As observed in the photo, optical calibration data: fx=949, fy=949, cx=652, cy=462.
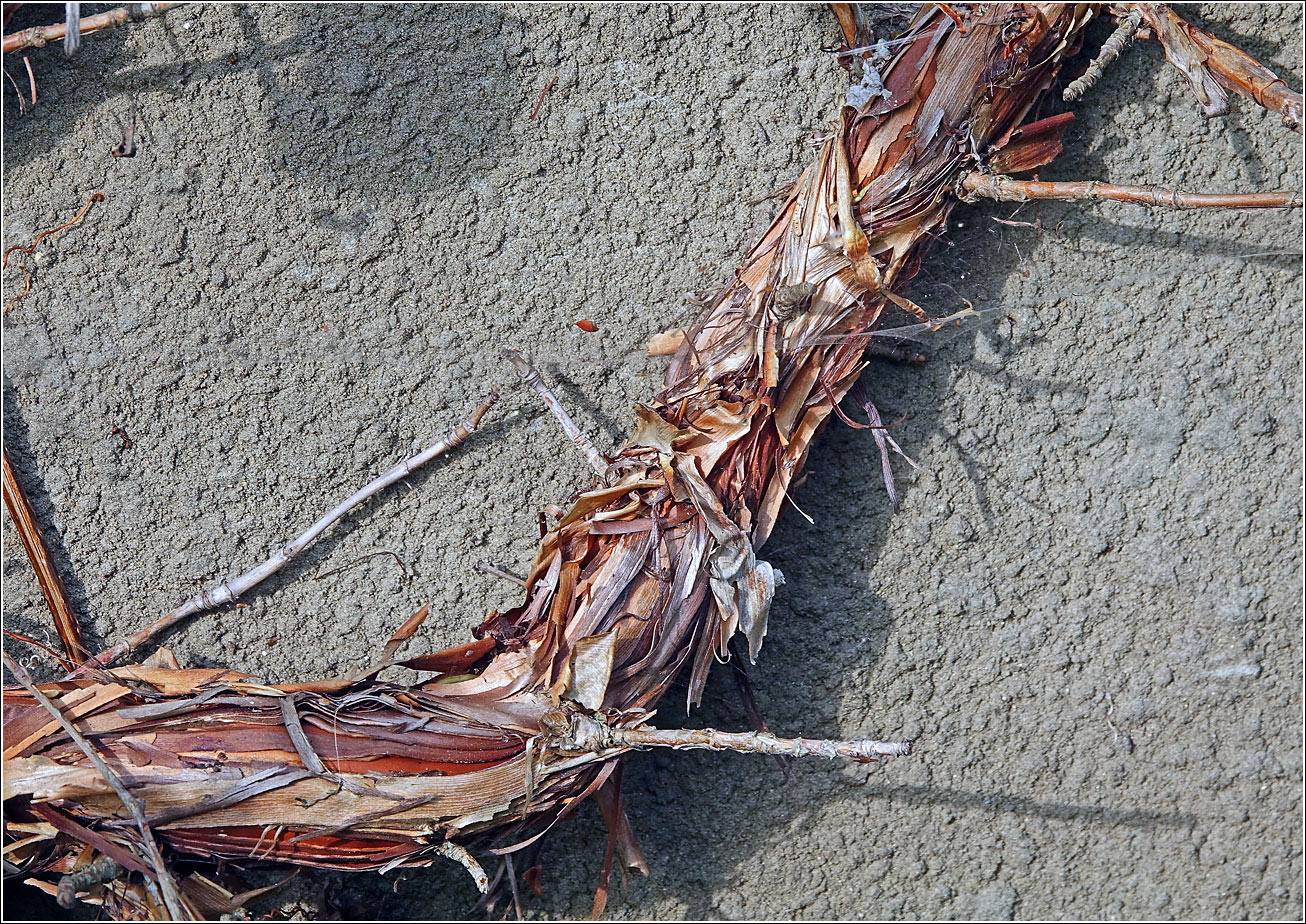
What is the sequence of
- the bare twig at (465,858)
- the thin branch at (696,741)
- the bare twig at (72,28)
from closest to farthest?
the thin branch at (696,741) → the bare twig at (465,858) → the bare twig at (72,28)

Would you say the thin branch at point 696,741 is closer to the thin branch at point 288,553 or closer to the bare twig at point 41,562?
the thin branch at point 288,553

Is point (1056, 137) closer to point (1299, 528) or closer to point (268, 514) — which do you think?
point (1299, 528)

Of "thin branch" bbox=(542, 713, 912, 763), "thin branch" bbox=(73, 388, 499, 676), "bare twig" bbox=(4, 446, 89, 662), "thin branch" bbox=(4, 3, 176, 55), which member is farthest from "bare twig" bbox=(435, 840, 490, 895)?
"thin branch" bbox=(4, 3, 176, 55)

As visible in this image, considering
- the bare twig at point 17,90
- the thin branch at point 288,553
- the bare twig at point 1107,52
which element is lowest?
the thin branch at point 288,553

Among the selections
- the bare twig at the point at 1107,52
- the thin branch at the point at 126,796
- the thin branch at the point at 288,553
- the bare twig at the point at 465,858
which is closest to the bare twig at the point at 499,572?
the thin branch at the point at 288,553

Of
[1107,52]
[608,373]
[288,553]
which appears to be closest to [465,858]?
[288,553]

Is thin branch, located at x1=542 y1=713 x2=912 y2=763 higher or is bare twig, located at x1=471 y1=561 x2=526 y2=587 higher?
bare twig, located at x1=471 y1=561 x2=526 y2=587

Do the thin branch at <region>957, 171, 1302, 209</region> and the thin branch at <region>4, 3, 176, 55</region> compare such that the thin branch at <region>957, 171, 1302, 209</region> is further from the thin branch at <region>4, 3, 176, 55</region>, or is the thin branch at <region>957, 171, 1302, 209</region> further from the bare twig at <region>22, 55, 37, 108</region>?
the bare twig at <region>22, 55, 37, 108</region>
